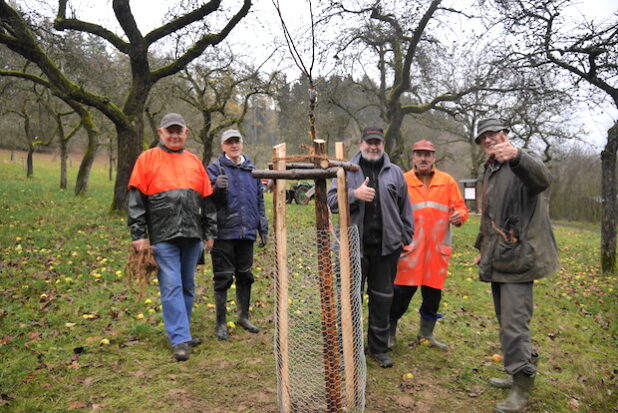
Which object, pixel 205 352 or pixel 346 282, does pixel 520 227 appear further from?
pixel 205 352

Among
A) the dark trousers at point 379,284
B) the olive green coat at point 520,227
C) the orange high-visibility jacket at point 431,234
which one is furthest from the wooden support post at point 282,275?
the orange high-visibility jacket at point 431,234

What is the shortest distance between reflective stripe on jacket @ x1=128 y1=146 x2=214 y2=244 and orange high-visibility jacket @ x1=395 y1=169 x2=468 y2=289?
2.31 meters

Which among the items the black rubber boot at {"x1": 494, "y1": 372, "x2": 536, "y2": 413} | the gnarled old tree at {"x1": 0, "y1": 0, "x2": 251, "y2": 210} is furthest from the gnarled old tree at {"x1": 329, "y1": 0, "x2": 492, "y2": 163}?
the black rubber boot at {"x1": 494, "y1": 372, "x2": 536, "y2": 413}

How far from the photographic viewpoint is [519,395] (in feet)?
11.8

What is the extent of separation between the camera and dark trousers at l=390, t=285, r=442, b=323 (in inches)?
188

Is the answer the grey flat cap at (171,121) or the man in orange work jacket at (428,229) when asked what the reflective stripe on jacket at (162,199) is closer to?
the grey flat cap at (171,121)

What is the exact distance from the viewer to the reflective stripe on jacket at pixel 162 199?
14.0 ft

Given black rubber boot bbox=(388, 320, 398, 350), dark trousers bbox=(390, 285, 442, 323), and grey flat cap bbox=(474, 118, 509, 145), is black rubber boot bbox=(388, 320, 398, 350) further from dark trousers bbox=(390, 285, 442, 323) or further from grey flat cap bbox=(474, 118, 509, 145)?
grey flat cap bbox=(474, 118, 509, 145)

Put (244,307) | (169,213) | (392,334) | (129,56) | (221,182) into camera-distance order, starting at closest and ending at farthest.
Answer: (169,213)
(221,182)
(392,334)
(244,307)
(129,56)

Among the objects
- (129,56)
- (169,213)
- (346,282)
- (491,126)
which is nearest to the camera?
(346,282)

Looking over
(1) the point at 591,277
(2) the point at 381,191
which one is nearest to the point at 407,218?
(2) the point at 381,191

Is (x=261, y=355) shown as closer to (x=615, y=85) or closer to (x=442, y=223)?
(x=442, y=223)

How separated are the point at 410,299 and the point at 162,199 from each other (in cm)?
290

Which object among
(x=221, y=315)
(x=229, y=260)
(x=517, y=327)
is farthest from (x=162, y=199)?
(x=517, y=327)
